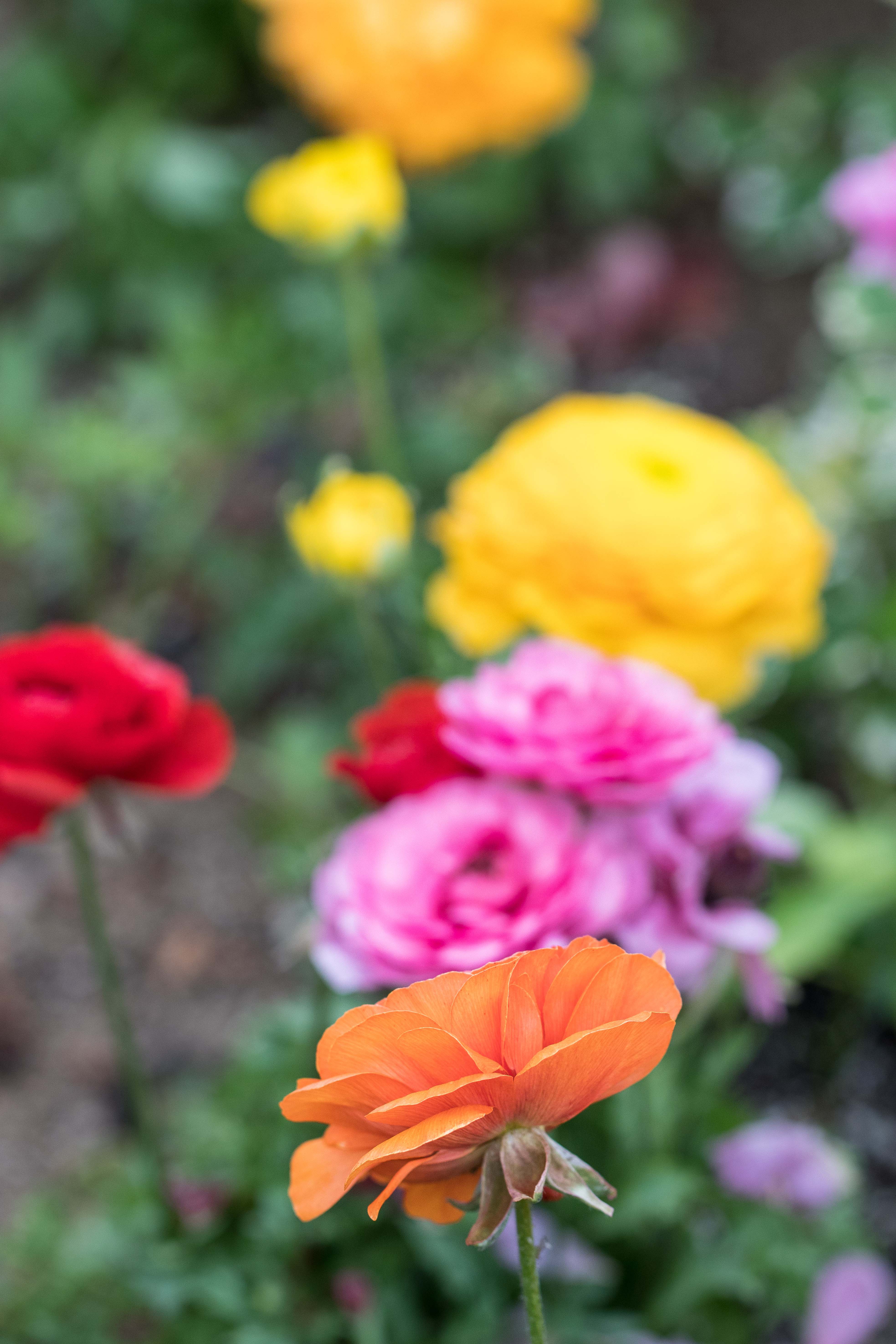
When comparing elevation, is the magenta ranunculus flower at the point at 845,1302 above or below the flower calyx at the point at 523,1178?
below

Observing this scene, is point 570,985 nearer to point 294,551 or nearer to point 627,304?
point 294,551

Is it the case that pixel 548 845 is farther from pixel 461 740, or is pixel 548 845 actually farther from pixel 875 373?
pixel 875 373

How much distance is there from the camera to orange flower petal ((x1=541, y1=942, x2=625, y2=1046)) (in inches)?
12.5

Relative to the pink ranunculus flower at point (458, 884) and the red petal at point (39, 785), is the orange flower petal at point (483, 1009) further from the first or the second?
the red petal at point (39, 785)

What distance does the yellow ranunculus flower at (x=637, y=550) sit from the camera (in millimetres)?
670

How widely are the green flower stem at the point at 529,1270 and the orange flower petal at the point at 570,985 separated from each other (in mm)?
49

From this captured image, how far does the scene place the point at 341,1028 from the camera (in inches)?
12.6

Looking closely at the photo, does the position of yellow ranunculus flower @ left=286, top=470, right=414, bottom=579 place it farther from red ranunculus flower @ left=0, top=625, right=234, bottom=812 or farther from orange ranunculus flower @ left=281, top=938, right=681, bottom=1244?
orange ranunculus flower @ left=281, top=938, right=681, bottom=1244

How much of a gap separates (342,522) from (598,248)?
1447 mm

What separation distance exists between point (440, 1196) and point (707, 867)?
0.22 meters

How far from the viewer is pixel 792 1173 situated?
72 centimetres

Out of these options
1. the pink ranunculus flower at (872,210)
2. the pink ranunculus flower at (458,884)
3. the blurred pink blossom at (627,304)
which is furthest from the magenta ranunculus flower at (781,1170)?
the blurred pink blossom at (627,304)

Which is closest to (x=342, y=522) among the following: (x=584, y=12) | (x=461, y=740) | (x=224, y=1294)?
(x=461, y=740)

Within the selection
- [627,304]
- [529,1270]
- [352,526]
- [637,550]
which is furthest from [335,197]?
[627,304]
